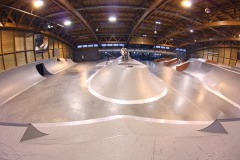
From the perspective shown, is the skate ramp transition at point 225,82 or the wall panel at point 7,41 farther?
the wall panel at point 7,41

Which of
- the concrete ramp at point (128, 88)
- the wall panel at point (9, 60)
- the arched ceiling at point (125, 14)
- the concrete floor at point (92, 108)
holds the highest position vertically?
the arched ceiling at point (125, 14)

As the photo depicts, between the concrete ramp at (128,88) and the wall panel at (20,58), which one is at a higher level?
the wall panel at (20,58)

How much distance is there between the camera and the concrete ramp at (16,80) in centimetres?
613

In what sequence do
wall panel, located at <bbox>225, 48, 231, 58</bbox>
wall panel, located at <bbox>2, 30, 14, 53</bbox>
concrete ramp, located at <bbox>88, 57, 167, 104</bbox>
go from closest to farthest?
concrete ramp, located at <bbox>88, 57, 167, 104</bbox>
wall panel, located at <bbox>2, 30, 14, 53</bbox>
wall panel, located at <bbox>225, 48, 231, 58</bbox>

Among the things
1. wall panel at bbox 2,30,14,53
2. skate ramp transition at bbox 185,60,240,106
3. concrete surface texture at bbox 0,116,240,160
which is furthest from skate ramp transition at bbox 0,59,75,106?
skate ramp transition at bbox 185,60,240,106

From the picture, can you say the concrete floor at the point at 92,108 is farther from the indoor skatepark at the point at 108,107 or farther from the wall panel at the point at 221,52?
the wall panel at the point at 221,52

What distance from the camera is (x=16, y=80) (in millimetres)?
7270

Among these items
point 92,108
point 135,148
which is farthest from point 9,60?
point 135,148

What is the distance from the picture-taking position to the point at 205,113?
16.6ft

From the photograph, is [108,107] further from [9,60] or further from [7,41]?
[7,41]

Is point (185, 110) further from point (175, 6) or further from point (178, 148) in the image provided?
point (175, 6)

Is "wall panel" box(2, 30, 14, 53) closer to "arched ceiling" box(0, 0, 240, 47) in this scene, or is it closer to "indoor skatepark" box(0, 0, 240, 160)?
"indoor skatepark" box(0, 0, 240, 160)

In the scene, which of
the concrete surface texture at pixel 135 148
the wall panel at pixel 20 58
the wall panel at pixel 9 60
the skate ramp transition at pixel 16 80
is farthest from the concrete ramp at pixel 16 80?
the concrete surface texture at pixel 135 148

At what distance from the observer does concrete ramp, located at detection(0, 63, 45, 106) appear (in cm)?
613
